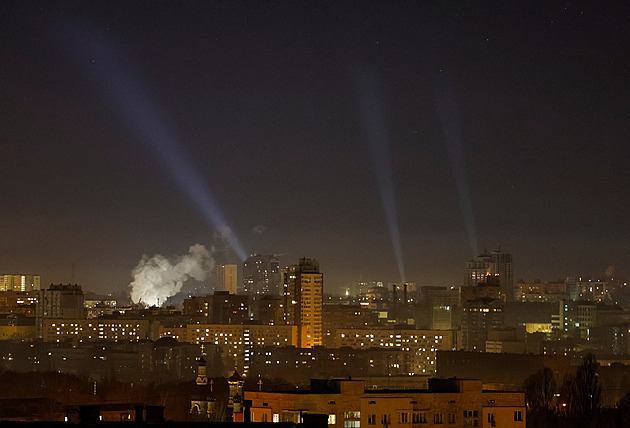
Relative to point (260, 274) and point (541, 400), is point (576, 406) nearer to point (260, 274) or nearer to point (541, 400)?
point (541, 400)

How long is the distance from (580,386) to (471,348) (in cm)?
5999

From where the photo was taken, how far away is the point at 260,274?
164125 millimetres

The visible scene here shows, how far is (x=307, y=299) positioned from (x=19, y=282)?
59046 mm

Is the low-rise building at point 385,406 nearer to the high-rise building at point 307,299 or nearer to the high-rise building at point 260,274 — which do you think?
the high-rise building at point 307,299

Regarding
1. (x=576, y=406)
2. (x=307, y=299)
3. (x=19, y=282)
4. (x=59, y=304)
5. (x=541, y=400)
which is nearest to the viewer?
(x=576, y=406)

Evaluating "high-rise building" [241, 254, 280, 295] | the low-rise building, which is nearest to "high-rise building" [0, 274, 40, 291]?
"high-rise building" [241, 254, 280, 295]

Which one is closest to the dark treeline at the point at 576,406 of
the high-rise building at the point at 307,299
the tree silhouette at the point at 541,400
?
the tree silhouette at the point at 541,400

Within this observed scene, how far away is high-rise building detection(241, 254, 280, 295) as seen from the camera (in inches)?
6388

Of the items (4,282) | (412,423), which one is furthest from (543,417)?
(4,282)

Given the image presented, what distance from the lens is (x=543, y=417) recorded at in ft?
152

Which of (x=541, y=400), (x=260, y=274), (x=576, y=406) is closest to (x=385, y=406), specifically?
(x=576, y=406)

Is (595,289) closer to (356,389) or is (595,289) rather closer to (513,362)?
(513,362)

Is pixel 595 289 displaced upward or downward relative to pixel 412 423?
upward

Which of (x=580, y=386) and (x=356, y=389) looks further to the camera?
(x=580, y=386)
